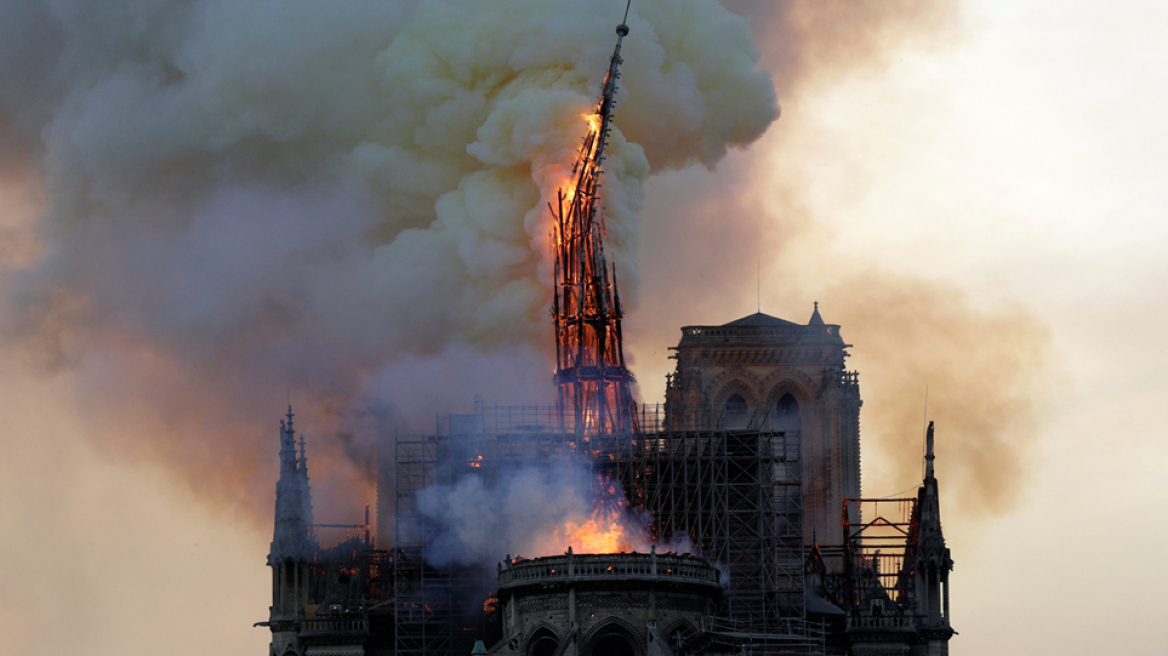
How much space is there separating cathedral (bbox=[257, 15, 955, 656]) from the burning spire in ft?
0.38

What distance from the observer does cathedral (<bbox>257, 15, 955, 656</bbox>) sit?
113812 mm

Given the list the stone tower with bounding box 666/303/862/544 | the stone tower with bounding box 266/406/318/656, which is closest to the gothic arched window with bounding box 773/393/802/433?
the stone tower with bounding box 666/303/862/544

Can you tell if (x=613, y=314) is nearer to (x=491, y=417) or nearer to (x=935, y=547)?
(x=491, y=417)

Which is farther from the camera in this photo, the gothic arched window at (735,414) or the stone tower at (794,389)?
the gothic arched window at (735,414)

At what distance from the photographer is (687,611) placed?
115m

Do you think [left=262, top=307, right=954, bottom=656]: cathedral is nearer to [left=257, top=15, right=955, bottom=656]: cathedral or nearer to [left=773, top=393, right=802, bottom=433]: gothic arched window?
[left=257, top=15, right=955, bottom=656]: cathedral

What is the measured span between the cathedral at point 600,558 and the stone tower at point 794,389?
53.9 feet

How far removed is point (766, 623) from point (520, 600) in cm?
1325

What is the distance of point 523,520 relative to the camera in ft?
404

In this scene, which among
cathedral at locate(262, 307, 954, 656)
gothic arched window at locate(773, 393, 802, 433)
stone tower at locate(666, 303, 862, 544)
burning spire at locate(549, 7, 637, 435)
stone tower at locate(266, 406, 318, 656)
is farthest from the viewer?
gothic arched window at locate(773, 393, 802, 433)

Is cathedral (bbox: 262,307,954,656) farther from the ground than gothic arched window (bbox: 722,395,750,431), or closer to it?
closer to it

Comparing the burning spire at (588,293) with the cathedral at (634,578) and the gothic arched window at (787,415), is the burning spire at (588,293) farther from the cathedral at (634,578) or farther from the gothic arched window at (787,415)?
the gothic arched window at (787,415)

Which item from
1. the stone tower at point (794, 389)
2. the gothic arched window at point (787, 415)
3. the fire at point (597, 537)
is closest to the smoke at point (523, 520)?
the fire at point (597, 537)

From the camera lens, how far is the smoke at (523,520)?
122812 millimetres
